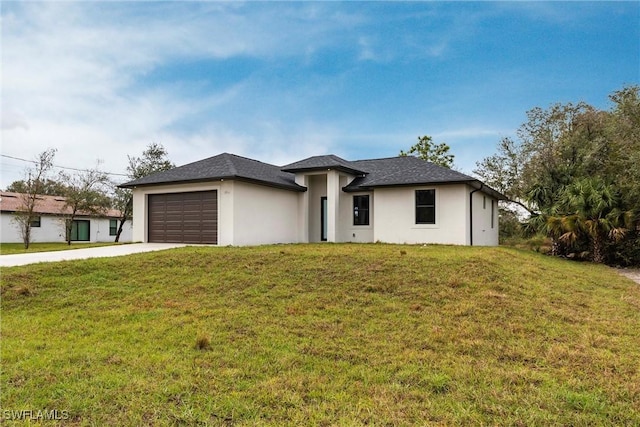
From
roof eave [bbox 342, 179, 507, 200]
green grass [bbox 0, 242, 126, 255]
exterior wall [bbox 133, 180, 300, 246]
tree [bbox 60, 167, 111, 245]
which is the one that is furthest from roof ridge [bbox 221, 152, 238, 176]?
tree [bbox 60, 167, 111, 245]

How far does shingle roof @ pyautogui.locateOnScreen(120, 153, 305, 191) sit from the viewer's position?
1452cm

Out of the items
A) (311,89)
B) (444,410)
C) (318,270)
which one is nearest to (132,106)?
(311,89)

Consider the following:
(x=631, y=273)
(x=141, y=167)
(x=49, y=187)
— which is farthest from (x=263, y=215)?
(x=49, y=187)

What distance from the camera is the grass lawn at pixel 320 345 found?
3361 millimetres

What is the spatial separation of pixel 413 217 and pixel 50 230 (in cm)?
2597

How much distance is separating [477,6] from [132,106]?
1292cm

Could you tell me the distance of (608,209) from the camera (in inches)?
568

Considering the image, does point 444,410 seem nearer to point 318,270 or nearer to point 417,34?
point 318,270

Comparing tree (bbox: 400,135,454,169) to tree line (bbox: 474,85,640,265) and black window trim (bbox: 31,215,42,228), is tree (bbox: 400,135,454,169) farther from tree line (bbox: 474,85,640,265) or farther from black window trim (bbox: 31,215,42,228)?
black window trim (bbox: 31,215,42,228)

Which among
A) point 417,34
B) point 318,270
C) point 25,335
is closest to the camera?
point 25,335

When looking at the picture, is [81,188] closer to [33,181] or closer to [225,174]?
[33,181]

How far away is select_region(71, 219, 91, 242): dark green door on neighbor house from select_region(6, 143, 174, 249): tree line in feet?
4.79

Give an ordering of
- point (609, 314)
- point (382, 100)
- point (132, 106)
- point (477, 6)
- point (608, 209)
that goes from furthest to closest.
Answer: point (382, 100) → point (132, 106) → point (608, 209) → point (477, 6) → point (609, 314)

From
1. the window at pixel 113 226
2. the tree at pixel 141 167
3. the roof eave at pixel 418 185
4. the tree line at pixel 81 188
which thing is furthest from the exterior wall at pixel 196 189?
the window at pixel 113 226
